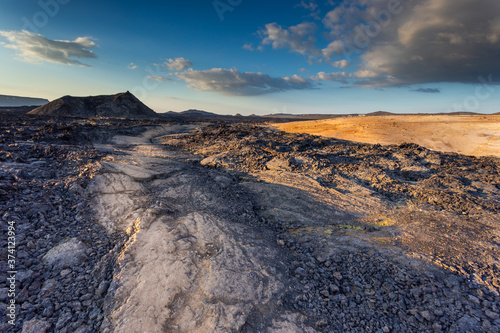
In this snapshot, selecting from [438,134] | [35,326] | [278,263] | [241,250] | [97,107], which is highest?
[97,107]

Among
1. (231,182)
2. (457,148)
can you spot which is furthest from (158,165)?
(457,148)

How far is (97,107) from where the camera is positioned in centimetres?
4384

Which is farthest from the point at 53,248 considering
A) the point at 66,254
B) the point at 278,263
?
the point at 278,263

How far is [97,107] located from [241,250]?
52334mm

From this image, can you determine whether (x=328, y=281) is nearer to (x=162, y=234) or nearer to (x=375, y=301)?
(x=375, y=301)

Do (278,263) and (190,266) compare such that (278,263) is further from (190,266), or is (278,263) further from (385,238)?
(385,238)

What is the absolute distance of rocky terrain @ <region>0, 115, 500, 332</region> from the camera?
2771mm

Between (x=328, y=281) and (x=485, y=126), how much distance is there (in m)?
21.5

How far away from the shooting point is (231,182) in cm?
747

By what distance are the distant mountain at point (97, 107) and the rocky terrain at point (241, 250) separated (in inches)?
1648

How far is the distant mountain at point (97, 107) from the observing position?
39.0 meters

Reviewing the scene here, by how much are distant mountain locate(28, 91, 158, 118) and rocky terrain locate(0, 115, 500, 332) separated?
4186 centimetres

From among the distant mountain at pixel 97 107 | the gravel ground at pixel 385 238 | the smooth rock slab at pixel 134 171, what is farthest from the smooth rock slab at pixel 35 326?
the distant mountain at pixel 97 107

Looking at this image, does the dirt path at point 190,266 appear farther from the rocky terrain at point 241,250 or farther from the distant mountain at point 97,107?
Result: the distant mountain at point 97,107
